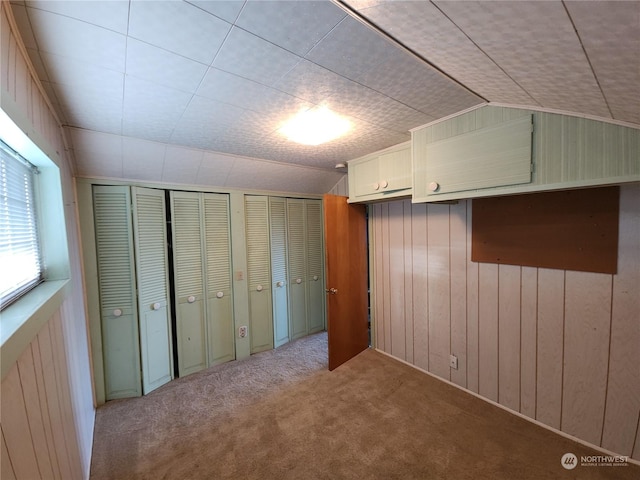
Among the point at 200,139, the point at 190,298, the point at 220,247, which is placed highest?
the point at 200,139

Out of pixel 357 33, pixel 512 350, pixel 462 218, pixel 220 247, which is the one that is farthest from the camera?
pixel 220 247

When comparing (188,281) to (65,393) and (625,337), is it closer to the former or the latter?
(65,393)

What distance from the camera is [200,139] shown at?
1.98 metres

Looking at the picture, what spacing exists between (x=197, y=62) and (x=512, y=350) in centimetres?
268

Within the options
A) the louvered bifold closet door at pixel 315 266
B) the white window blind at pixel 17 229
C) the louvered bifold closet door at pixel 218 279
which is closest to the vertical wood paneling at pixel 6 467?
the white window blind at pixel 17 229

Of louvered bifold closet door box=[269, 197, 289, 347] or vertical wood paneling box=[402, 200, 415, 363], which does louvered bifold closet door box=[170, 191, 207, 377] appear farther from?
vertical wood paneling box=[402, 200, 415, 363]

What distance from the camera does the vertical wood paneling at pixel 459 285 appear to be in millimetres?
2203

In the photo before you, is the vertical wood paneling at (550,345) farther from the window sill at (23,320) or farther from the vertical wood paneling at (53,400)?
the vertical wood paneling at (53,400)

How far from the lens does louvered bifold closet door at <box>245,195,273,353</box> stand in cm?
306

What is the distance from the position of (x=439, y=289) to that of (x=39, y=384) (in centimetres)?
255

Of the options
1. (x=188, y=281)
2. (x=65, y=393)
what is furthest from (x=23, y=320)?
(x=188, y=281)

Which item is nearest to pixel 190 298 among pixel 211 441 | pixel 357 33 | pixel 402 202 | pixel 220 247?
pixel 220 247

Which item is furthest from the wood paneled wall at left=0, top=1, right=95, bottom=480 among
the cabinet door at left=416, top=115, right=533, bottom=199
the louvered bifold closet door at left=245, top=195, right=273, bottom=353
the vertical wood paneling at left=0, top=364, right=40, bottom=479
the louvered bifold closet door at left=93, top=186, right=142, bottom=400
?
the cabinet door at left=416, top=115, right=533, bottom=199

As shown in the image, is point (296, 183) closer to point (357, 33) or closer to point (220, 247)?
point (220, 247)
